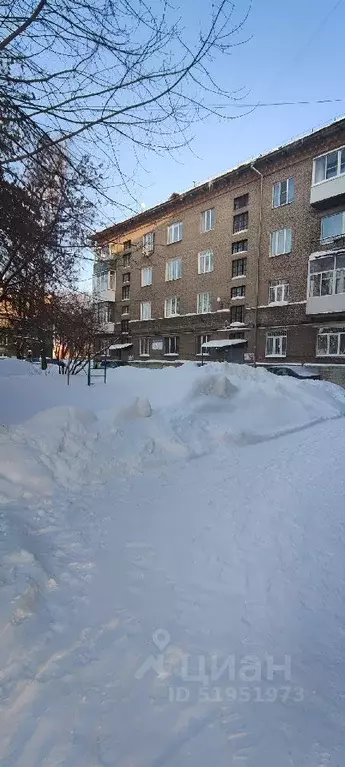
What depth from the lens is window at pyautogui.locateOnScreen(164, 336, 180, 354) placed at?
3281 centimetres

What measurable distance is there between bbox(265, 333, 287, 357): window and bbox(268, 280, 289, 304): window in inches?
78.4

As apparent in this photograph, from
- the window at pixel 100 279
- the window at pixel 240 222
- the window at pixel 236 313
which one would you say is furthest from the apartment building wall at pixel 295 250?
the window at pixel 100 279

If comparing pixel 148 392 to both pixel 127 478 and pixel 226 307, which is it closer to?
pixel 127 478

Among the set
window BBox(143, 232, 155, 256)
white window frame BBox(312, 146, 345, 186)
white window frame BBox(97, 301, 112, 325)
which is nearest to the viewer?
window BBox(143, 232, 155, 256)

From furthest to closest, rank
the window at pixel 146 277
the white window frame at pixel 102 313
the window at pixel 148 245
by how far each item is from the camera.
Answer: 1. the window at pixel 146 277
2. the white window frame at pixel 102 313
3. the window at pixel 148 245

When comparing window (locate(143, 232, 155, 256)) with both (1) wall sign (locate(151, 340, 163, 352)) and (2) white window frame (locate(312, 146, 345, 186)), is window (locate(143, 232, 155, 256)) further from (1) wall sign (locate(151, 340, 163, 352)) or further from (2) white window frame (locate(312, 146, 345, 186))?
(1) wall sign (locate(151, 340, 163, 352))

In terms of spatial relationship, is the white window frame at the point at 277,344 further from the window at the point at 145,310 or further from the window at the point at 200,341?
the window at the point at 145,310

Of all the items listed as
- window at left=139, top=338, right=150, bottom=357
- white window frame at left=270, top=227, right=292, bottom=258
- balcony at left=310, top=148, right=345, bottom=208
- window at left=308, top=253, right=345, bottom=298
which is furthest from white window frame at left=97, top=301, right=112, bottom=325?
balcony at left=310, top=148, right=345, bottom=208

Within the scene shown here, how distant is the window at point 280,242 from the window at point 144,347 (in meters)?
13.3

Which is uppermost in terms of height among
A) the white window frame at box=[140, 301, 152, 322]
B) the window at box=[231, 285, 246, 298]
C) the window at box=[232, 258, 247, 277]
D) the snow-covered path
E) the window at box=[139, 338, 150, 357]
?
the window at box=[232, 258, 247, 277]

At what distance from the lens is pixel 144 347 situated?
3609 cm

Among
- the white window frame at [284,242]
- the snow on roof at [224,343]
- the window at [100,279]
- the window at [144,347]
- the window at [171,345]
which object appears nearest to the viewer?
the window at [100,279]

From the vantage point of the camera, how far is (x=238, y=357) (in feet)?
91.1

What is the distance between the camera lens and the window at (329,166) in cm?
2225
